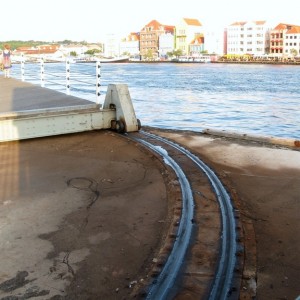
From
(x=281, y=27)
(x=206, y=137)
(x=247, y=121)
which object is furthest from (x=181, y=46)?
(x=206, y=137)

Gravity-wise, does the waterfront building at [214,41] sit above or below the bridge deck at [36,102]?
above

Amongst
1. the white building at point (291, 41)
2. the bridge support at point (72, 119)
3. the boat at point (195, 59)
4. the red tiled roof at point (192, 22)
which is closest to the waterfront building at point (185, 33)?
the red tiled roof at point (192, 22)

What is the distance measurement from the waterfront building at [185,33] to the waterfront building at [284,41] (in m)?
35.3

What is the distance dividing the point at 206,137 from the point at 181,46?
175m

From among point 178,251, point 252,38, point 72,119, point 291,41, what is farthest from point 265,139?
point 252,38

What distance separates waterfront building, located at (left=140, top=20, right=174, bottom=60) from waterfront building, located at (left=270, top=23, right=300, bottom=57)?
47.6 metres

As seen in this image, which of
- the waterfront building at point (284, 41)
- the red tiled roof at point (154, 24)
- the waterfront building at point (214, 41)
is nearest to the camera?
the waterfront building at point (284, 41)

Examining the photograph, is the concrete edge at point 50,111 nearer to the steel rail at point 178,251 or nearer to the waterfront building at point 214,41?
the steel rail at point 178,251

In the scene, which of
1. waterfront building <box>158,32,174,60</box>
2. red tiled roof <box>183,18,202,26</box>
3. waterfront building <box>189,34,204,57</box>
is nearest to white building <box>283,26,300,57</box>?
waterfront building <box>189,34,204,57</box>

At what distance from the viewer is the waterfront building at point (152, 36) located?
18425 centimetres

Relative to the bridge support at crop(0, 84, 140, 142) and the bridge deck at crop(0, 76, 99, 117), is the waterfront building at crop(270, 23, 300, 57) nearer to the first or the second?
the bridge deck at crop(0, 76, 99, 117)

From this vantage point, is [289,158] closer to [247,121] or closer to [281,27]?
[247,121]

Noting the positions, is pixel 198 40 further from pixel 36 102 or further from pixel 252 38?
pixel 36 102

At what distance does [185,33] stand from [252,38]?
3123 centimetres
